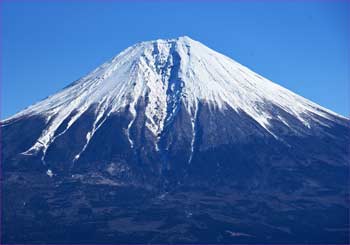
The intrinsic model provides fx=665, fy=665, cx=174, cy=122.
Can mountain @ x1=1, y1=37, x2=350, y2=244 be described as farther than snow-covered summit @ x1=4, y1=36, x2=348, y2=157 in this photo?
No

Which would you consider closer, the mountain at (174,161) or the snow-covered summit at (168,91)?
the mountain at (174,161)

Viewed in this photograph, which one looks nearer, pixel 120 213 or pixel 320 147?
pixel 120 213

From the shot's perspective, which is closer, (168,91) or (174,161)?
(174,161)

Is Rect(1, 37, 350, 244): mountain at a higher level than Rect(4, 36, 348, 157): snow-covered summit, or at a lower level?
lower

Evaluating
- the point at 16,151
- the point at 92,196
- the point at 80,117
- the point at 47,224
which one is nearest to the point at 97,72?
the point at 80,117

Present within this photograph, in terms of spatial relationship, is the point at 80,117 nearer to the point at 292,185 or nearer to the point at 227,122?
the point at 227,122
